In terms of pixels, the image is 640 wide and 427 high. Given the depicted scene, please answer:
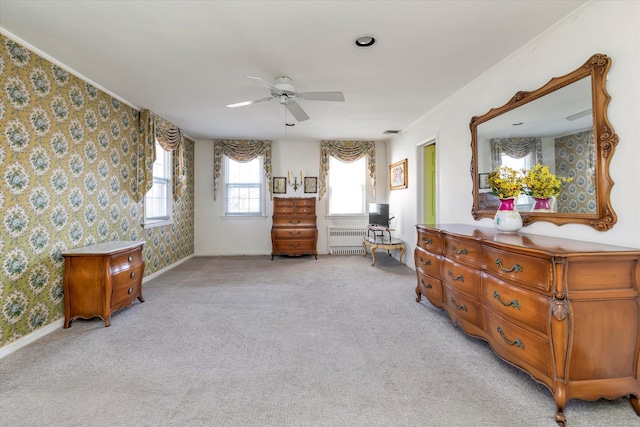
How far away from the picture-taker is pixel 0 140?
2.26 meters

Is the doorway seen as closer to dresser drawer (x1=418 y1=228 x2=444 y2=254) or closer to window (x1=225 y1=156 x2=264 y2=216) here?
dresser drawer (x1=418 y1=228 x2=444 y2=254)

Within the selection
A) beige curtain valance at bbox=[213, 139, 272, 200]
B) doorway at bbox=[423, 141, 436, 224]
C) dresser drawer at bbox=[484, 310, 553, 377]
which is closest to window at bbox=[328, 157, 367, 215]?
beige curtain valance at bbox=[213, 139, 272, 200]

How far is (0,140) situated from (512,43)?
167 inches

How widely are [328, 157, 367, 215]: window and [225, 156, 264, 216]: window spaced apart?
5.31ft

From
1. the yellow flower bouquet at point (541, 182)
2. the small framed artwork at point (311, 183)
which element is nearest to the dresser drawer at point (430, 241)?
the yellow flower bouquet at point (541, 182)

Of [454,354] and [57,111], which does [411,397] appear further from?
[57,111]

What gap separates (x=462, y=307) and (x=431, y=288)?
57cm

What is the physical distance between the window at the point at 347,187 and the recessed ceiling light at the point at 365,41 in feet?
13.7

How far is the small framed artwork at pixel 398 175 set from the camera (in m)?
5.41

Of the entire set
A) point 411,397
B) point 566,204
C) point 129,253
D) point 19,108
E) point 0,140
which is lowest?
point 411,397

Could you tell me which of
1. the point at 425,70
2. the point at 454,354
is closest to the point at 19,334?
the point at 454,354

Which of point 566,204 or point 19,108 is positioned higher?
point 19,108

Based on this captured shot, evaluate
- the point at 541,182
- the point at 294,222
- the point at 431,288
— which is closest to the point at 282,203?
the point at 294,222

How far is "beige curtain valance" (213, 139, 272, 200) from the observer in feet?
20.4
